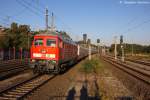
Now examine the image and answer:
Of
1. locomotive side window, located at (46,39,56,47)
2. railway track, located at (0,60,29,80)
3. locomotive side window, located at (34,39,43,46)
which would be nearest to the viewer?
railway track, located at (0,60,29,80)

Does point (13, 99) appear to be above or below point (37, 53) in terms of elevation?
below

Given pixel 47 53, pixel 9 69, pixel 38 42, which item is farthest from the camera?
pixel 9 69

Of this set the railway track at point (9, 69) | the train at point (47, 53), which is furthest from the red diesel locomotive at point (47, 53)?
the railway track at point (9, 69)

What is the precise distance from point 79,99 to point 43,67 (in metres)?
7.61

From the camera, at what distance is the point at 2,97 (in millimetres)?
9484

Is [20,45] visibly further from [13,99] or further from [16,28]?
[13,99]

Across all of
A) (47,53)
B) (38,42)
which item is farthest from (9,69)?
(47,53)

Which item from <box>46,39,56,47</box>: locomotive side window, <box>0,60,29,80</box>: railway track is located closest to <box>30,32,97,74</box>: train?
<box>46,39,56,47</box>: locomotive side window

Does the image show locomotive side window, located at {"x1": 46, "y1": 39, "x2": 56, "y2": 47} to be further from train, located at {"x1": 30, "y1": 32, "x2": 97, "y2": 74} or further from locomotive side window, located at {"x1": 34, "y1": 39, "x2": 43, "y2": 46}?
Answer: locomotive side window, located at {"x1": 34, "y1": 39, "x2": 43, "y2": 46}

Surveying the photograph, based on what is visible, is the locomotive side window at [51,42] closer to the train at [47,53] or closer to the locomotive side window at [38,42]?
the train at [47,53]

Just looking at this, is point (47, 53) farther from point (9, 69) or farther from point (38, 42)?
point (9, 69)

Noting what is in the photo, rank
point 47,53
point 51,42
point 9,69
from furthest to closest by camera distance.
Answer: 1. point 9,69
2. point 51,42
3. point 47,53

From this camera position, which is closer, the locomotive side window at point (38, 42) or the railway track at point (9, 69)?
the railway track at point (9, 69)

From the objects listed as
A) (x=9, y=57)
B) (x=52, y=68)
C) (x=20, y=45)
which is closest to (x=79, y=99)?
(x=52, y=68)
